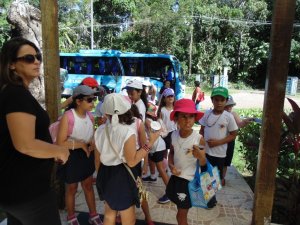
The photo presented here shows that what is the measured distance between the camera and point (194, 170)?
256cm

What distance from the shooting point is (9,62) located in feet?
5.44

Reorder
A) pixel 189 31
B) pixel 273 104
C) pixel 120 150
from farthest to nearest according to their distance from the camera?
pixel 189 31, pixel 273 104, pixel 120 150

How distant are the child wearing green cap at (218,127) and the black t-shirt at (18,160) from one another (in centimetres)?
220

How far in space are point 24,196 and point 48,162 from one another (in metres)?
0.23

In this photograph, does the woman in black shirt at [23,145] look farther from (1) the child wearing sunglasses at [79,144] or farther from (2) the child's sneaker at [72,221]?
(2) the child's sneaker at [72,221]

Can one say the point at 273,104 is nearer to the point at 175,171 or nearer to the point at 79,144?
the point at 175,171

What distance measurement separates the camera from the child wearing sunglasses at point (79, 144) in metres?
2.60

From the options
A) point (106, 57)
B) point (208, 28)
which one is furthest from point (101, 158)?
point (208, 28)

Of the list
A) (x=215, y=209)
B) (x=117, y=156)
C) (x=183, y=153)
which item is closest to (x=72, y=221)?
(x=117, y=156)

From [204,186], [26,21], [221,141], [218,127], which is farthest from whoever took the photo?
[26,21]

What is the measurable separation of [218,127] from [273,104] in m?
1.02

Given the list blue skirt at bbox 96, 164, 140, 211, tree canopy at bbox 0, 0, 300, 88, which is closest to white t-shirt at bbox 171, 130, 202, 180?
blue skirt at bbox 96, 164, 140, 211

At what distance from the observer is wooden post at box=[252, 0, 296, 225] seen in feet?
7.92

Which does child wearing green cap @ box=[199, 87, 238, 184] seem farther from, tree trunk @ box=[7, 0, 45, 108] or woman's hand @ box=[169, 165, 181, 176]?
tree trunk @ box=[7, 0, 45, 108]
